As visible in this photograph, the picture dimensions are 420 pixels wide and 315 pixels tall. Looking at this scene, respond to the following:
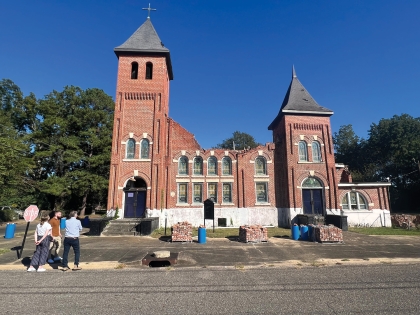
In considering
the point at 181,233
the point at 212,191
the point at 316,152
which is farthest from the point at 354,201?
the point at 181,233

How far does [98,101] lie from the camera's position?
3544 centimetres

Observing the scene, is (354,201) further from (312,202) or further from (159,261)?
(159,261)

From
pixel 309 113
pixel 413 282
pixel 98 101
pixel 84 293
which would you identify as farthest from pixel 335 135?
pixel 84 293

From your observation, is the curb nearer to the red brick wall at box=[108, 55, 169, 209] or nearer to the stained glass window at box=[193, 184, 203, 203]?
the red brick wall at box=[108, 55, 169, 209]

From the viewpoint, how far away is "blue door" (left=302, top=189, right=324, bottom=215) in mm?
21156

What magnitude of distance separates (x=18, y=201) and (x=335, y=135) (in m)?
69.4

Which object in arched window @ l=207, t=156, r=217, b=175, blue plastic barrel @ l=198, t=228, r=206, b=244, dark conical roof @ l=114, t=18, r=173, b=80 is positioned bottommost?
blue plastic barrel @ l=198, t=228, r=206, b=244

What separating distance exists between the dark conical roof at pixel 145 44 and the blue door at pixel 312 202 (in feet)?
64.6

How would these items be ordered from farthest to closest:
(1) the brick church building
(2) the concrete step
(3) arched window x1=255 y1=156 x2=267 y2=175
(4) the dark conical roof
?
(3) arched window x1=255 y1=156 x2=267 y2=175 → (4) the dark conical roof → (1) the brick church building → (2) the concrete step

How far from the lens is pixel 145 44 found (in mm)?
22938

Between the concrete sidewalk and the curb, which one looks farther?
the concrete sidewalk

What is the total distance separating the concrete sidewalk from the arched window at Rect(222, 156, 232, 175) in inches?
373

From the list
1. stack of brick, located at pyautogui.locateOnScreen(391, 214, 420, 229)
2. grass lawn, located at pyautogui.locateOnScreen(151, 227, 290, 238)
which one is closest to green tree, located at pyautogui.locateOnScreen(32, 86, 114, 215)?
grass lawn, located at pyautogui.locateOnScreen(151, 227, 290, 238)

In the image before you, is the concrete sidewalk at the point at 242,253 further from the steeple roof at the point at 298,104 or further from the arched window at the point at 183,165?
the steeple roof at the point at 298,104
